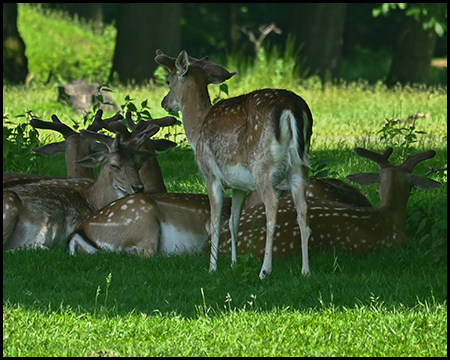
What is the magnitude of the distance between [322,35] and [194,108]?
15541mm

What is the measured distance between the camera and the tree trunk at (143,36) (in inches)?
810

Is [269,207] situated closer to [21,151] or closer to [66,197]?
[66,197]

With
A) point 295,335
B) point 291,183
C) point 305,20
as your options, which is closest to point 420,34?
point 305,20

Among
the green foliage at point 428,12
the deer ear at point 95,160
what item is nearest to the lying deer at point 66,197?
the deer ear at point 95,160

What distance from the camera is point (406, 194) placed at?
720 cm

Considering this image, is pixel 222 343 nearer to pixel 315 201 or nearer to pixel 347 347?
pixel 347 347

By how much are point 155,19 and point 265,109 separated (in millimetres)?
15208

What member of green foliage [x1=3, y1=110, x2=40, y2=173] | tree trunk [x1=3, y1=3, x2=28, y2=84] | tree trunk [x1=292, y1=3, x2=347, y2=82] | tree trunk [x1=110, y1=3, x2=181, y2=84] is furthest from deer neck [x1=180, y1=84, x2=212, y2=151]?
tree trunk [x1=292, y1=3, x2=347, y2=82]

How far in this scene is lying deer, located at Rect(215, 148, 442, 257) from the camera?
6.62 meters

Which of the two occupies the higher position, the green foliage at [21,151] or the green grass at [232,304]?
the green grass at [232,304]

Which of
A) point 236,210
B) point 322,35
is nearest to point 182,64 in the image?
point 236,210

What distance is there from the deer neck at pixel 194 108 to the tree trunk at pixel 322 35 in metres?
15.0

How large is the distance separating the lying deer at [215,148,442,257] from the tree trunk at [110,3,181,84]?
1386 cm

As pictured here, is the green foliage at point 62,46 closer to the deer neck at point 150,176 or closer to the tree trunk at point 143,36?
the tree trunk at point 143,36
